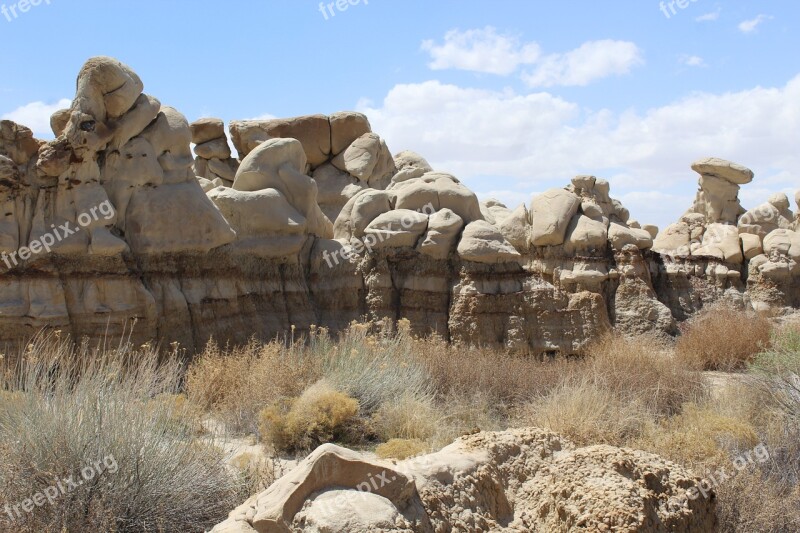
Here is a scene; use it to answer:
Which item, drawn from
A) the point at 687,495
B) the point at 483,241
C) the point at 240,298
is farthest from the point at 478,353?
the point at 687,495

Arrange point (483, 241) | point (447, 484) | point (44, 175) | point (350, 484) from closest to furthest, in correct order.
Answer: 1. point (350, 484)
2. point (447, 484)
3. point (44, 175)
4. point (483, 241)

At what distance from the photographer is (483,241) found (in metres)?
14.9

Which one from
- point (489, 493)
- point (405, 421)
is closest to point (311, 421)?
point (405, 421)

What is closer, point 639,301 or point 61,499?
point 61,499

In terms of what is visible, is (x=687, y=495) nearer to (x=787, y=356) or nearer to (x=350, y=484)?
(x=350, y=484)

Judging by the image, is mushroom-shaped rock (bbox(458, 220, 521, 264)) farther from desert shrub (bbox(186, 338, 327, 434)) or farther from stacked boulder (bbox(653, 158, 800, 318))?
stacked boulder (bbox(653, 158, 800, 318))

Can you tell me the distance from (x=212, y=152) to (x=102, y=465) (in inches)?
707

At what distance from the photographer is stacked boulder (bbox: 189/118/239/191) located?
22.7 metres

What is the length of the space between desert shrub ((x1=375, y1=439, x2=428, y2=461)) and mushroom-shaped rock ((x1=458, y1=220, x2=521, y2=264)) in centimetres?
692

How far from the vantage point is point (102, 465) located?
225 inches

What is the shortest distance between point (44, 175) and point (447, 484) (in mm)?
7935

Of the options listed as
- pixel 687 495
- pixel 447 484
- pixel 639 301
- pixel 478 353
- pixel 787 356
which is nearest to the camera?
pixel 447 484

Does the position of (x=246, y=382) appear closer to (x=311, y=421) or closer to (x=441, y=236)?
(x=311, y=421)

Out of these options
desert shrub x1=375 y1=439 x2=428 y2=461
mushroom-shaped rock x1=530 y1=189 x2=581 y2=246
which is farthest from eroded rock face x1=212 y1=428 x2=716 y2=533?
mushroom-shaped rock x1=530 y1=189 x2=581 y2=246
